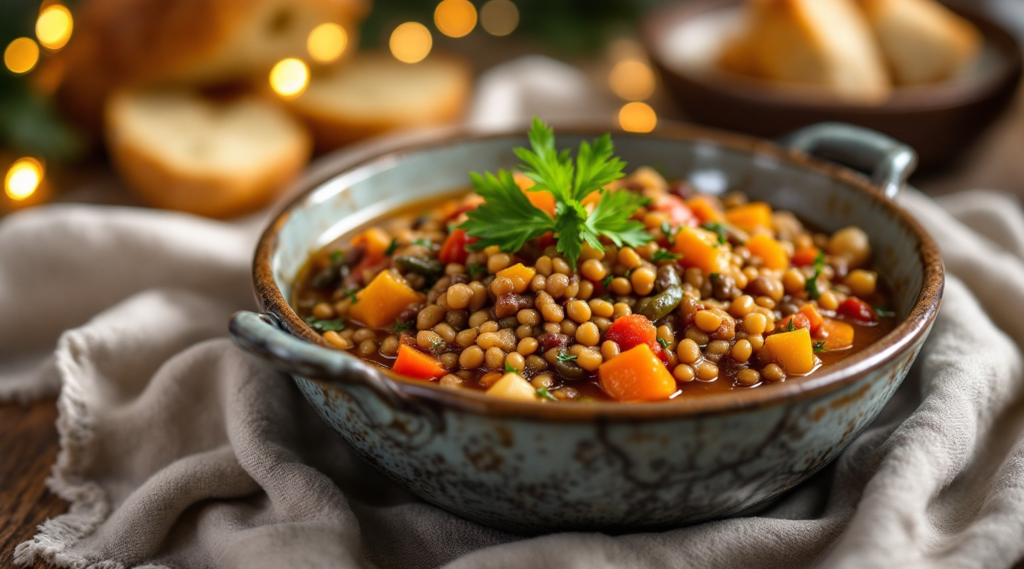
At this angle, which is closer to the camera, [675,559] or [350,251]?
[675,559]

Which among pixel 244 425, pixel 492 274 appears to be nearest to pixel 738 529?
pixel 492 274

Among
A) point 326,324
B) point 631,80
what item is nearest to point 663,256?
point 326,324

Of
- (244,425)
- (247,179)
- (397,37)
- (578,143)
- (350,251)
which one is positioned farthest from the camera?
(397,37)

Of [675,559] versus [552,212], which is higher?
[552,212]

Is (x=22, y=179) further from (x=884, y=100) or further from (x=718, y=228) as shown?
(x=884, y=100)

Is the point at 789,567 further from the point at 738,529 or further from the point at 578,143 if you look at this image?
the point at 578,143

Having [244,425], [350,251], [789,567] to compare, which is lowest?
[789,567]

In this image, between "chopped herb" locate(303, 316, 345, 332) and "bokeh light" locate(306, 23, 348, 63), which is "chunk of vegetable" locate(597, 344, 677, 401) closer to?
"chopped herb" locate(303, 316, 345, 332)

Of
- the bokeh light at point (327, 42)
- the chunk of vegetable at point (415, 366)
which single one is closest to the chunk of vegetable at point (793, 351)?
the chunk of vegetable at point (415, 366)

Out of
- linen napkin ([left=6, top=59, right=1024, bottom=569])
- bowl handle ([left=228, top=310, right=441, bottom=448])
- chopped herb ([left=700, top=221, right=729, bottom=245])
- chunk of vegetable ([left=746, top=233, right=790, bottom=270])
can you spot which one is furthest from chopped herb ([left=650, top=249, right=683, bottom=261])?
bowl handle ([left=228, top=310, right=441, bottom=448])
